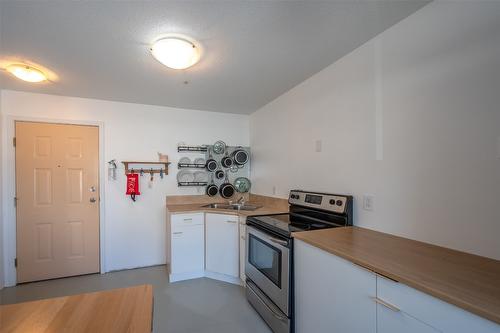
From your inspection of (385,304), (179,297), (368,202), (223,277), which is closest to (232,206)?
(223,277)

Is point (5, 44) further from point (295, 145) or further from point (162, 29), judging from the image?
point (295, 145)

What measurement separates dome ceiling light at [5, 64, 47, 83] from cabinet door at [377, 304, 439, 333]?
10.3 ft

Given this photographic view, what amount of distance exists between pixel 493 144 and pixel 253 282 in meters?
1.98

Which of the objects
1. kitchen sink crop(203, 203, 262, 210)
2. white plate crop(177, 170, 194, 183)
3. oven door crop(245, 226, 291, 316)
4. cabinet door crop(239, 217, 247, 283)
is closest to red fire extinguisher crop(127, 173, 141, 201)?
white plate crop(177, 170, 194, 183)

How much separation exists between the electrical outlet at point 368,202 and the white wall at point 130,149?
240 centimetres

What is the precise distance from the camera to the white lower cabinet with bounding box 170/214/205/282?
2.80 m

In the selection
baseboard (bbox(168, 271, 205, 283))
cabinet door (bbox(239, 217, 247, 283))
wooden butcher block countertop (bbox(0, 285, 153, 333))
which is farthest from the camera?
baseboard (bbox(168, 271, 205, 283))

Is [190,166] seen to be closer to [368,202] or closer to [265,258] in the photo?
[265,258]

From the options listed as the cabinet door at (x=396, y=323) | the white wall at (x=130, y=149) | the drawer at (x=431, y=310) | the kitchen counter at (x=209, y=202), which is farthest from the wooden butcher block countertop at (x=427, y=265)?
the white wall at (x=130, y=149)

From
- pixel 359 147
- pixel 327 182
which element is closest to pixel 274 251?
pixel 327 182

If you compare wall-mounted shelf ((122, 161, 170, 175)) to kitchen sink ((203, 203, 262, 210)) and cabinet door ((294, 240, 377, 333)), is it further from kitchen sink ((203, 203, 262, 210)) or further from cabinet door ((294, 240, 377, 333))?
cabinet door ((294, 240, 377, 333))

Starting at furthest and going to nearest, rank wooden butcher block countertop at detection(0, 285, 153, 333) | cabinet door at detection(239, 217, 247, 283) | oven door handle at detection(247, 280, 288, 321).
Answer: cabinet door at detection(239, 217, 247, 283), oven door handle at detection(247, 280, 288, 321), wooden butcher block countertop at detection(0, 285, 153, 333)

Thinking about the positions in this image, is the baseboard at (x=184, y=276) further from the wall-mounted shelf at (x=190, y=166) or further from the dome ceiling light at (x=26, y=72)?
the dome ceiling light at (x=26, y=72)

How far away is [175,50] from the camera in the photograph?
1.72m
